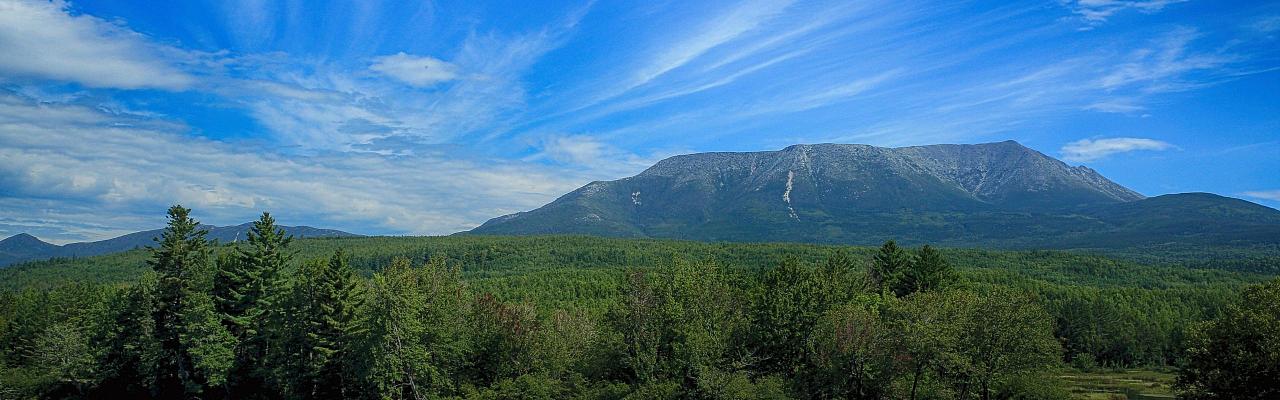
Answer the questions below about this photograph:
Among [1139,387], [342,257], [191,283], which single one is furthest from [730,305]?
[1139,387]

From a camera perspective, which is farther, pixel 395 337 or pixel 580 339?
pixel 580 339

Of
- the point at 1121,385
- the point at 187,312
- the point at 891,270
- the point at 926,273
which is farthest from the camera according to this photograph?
the point at 1121,385

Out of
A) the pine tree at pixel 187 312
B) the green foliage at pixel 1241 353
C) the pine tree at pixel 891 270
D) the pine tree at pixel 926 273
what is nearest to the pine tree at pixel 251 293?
the pine tree at pixel 187 312

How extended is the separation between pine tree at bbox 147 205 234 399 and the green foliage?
216 feet

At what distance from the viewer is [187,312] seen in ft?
179

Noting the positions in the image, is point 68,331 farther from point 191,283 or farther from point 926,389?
point 926,389

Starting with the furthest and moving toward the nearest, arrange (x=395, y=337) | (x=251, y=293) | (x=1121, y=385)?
(x=1121, y=385) < (x=251, y=293) < (x=395, y=337)

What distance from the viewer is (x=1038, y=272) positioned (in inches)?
7549

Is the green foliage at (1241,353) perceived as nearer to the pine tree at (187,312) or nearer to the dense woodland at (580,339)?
the dense woodland at (580,339)

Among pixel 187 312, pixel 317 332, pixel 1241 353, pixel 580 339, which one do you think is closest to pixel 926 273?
pixel 580 339

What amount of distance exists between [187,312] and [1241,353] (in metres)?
69.4

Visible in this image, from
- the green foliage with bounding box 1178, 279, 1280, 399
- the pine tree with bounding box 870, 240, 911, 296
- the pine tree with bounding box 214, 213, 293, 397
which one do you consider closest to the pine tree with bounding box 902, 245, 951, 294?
the pine tree with bounding box 870, 240, 911, 296

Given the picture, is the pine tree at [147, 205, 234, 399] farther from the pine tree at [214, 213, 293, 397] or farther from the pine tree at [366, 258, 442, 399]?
the pine tree at [366, 258, 442, 399]

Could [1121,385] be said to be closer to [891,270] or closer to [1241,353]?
[891,270]
